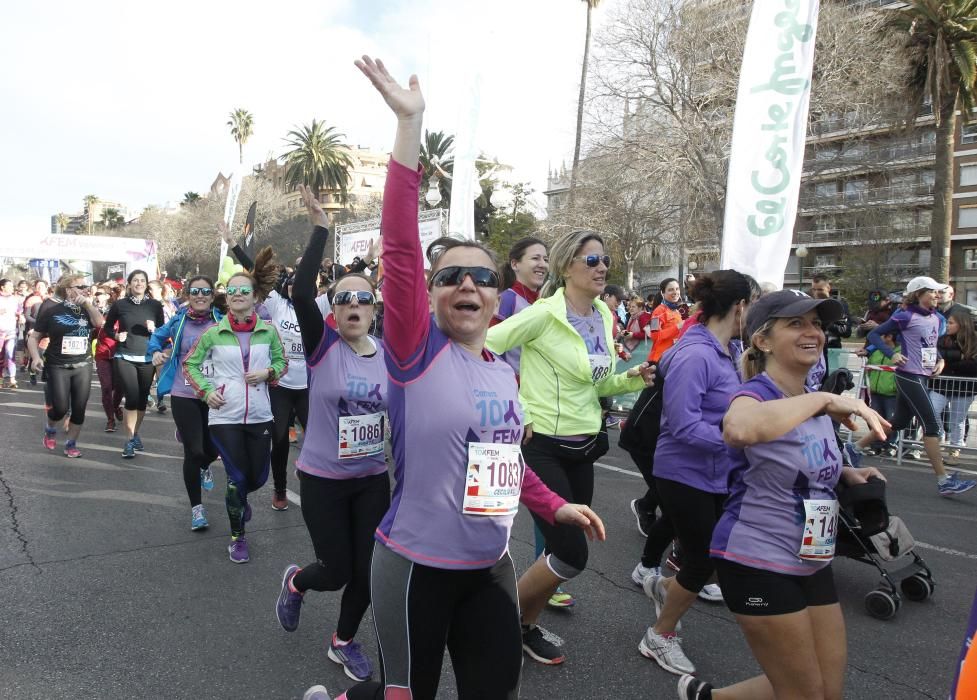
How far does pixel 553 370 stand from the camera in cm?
375

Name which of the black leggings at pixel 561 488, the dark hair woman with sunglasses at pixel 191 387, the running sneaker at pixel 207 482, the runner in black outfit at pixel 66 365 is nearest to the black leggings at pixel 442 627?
the black leggings at pixel 561 488

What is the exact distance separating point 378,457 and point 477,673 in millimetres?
1595

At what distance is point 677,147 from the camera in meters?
24.3

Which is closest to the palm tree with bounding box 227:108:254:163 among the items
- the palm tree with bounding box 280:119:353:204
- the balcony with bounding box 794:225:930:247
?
the palm tree with bounding box 280:119:353:204

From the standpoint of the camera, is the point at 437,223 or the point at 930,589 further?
the point at 437,223

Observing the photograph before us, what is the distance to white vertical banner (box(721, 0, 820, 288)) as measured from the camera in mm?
7230

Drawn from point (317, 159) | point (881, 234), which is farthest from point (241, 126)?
point (881, 234)

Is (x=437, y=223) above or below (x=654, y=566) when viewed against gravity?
above

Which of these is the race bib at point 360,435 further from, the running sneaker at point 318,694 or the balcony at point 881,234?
the balcony at point 881,234

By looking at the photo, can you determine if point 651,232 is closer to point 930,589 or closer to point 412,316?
point 930,589

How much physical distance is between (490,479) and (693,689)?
4.70 ft

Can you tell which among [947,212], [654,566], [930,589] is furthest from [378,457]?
[947,212]

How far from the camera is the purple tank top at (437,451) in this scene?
2166 mm

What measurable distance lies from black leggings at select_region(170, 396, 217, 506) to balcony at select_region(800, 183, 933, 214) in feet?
81.3
